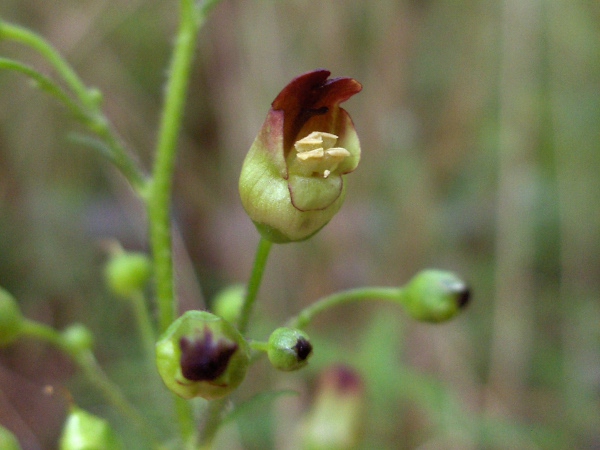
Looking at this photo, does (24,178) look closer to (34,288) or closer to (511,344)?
(34,288)

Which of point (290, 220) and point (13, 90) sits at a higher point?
Result: point (13, 90)

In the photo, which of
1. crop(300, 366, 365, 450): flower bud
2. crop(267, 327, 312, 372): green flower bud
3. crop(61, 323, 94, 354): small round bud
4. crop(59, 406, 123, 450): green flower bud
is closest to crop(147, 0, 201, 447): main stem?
crop(59, 406, 123, 450): green flower bud

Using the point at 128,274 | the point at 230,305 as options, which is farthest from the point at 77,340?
the point at 230,305

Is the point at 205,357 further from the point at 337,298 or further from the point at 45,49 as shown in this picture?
the point at 45,49

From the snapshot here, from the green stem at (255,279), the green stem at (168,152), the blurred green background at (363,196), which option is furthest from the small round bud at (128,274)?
the blurred green background at (363,196)

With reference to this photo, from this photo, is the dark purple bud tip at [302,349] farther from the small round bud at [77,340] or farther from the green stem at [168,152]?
the small round bud at [77,340]

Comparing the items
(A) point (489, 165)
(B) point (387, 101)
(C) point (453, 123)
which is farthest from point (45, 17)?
(A) point (489, 165)
